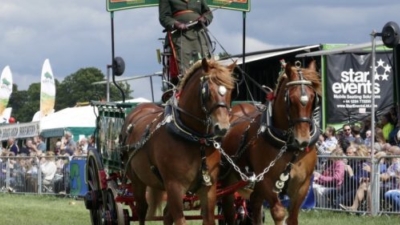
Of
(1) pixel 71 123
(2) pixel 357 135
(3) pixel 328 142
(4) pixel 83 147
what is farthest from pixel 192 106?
(1) pixel 71 123

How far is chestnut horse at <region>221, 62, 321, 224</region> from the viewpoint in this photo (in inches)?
411

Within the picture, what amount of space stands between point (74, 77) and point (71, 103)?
2510 millimetres

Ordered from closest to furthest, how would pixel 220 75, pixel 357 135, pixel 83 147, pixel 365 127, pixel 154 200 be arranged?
pixel 220 75, pixel 154 200, pixel 357 135, pixel 365 127, pixel 83 147

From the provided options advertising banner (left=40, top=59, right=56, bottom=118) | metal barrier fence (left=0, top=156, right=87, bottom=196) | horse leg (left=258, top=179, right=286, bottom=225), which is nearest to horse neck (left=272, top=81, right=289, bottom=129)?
horse leg (left=258, top=179, right=286, bottom=225)

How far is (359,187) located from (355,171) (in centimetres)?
40

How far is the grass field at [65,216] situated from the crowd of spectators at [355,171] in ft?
0.98

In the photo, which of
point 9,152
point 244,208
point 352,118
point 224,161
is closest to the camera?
point 224,161

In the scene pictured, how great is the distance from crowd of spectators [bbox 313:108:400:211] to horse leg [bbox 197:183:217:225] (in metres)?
6.45

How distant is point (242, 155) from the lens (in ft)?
37.0

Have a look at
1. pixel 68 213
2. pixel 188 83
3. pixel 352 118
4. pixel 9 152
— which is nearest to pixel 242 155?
pixel 188 83

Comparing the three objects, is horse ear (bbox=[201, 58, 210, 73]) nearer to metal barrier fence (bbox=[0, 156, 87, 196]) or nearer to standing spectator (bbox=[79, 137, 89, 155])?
metal barrier fence (bbox=[0, 156, 87, 196])

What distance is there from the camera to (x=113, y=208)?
12.4 m

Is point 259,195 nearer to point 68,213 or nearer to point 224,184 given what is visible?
point 224,184

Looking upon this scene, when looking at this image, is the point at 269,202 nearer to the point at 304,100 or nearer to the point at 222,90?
the point at 304,100
